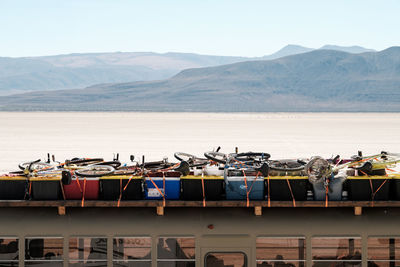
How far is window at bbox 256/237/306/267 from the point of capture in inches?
338

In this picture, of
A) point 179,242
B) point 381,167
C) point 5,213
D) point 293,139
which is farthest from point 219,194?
point 293,139

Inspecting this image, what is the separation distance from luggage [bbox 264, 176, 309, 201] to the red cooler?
105 inches

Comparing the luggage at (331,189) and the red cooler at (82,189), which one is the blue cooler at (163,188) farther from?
the luggage at (331,189)

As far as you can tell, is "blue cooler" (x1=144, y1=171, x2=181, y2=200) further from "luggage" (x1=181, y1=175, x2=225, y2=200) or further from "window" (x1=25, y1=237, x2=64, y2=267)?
"window" (x1=25, y1=237, x2=64, y2=267)

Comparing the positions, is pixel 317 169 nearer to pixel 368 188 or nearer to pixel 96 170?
pixel 368 188

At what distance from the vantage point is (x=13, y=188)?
29.4 ft

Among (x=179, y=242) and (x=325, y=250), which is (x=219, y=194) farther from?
(x=325, y=250)

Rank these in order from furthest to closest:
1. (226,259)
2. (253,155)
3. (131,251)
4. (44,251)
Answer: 1. (253,155)
2. (131,251)
3. (44,251)
4. (226,259)

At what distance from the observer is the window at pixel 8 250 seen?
8734 mm

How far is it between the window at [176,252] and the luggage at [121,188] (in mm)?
808

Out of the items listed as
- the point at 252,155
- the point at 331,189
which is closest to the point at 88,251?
the point at 331,189

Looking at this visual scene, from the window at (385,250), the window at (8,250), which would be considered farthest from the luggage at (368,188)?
the window at (8,250)

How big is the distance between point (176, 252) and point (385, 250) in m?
3.19

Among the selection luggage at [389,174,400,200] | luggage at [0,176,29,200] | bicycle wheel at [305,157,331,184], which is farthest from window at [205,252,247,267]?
luggage at [0,176,29,200]
